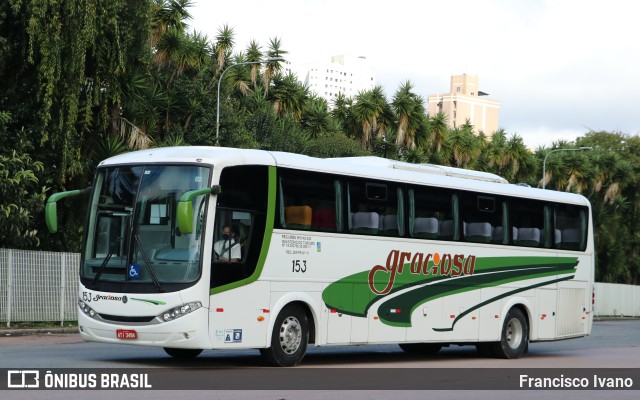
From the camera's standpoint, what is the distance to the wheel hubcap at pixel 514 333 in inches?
878

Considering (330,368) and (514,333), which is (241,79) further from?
(330,368)

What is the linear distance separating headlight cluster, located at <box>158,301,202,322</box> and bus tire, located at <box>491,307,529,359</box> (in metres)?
8.38

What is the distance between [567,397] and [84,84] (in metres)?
19.9

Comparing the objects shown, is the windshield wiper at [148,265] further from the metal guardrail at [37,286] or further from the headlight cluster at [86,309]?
the metal guardrail at [37,286]

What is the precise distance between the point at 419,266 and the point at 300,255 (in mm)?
3229

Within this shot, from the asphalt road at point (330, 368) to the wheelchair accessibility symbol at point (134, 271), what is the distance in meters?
1.28

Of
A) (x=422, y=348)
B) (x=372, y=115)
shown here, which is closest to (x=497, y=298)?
(x=422, y=348)

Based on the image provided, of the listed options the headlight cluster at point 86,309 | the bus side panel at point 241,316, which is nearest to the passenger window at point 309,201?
the bus side panel at point 241,316

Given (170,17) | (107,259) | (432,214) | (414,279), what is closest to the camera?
(107,259)

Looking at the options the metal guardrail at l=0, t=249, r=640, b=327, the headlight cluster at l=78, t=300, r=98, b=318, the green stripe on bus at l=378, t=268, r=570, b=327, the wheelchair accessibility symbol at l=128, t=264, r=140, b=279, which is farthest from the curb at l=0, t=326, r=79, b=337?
the wheelchair accessibility symbol at l=128, t=264, r=140, b=279

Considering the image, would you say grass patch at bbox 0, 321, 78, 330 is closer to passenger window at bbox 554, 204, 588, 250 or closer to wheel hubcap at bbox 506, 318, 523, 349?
wheel hubcap at bbox 506, 318, 523, 349

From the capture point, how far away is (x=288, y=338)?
672 inches

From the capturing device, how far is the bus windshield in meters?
15.7

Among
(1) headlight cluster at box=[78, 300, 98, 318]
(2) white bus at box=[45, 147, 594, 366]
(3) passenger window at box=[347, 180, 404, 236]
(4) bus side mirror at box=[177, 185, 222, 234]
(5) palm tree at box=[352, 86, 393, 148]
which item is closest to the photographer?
(4) bus side mirror at box=[177, 185, 222, 234]
